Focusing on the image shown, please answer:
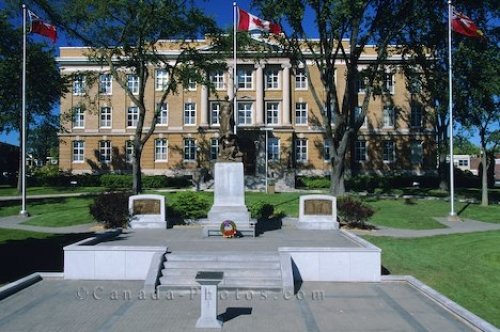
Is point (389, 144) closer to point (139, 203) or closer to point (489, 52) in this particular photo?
point (489, 52)

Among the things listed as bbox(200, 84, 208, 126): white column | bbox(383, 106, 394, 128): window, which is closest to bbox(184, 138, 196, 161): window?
bbox(200, 84, 208, 126): white column

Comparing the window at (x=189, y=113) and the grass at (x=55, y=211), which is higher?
the window at (x=189, y=113)

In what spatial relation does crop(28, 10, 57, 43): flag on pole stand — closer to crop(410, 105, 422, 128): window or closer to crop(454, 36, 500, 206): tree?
crop(454, 36, 500, 206): tree

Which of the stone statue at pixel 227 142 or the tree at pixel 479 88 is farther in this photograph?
the tree at pixel 479 88

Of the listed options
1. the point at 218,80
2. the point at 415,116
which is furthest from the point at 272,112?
the point at 415,116

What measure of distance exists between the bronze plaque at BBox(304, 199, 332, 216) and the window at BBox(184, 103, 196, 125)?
103ft

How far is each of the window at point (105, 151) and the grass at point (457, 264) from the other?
37.3 metres

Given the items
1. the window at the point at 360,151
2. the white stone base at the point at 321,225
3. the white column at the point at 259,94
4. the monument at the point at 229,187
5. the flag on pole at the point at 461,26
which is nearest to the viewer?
the monument at the point at 229,187

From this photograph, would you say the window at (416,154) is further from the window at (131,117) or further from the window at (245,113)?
the window at (131,117)

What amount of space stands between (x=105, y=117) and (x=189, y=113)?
30.3 feet

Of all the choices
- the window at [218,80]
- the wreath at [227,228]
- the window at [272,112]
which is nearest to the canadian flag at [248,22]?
the wreath at [227,228]

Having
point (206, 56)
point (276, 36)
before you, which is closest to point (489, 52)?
point (276, 36)

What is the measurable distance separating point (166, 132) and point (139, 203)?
2981 centimetres

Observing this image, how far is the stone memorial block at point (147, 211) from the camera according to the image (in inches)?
838
